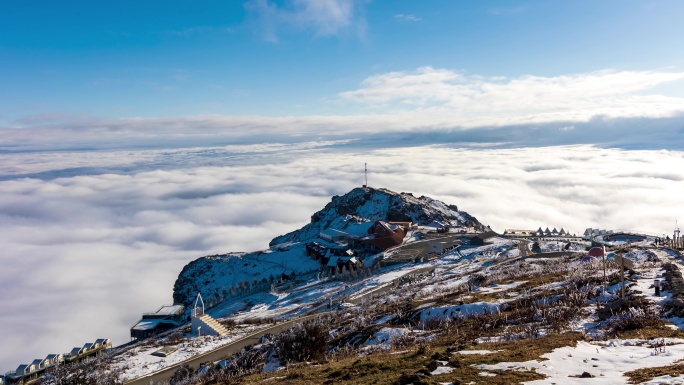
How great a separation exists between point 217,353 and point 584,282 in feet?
88.5

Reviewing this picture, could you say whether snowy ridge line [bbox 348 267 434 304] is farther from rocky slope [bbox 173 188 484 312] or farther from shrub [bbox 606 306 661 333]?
shrub [bbox 606 306 661 333]

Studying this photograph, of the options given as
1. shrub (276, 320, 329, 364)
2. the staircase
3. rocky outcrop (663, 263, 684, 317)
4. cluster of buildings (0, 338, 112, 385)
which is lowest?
cluster of buildings (0, 338, 112, 385)

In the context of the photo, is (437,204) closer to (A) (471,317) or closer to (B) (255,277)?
(B) (255,277)

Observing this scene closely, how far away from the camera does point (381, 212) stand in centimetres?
15888

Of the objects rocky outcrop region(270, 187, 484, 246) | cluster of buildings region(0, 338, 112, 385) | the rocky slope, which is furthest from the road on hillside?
rocky outcrop region(270, 187, 484, 246)

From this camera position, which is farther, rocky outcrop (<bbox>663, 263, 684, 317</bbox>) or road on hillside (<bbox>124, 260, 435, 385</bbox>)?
road on hillside (<bbox>124, 260, 435, 385</bbox>)

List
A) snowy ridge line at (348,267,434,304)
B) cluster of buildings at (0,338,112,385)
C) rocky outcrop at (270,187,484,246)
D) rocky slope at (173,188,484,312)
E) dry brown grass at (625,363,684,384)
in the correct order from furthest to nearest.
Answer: rocky outcrop at (270,187,484,246)
rocky slope at (173,188,484,312)
snowy ridge line at (348,267,434,304)
cluster of buildings at (0,338,112,385)
dry brown grass at (625,363,684,384)

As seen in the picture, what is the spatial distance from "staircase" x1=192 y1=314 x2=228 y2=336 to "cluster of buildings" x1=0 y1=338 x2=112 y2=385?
13.1 m

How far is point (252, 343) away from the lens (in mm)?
38000

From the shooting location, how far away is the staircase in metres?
44.4

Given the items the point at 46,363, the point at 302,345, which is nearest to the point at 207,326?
the point at 46,363

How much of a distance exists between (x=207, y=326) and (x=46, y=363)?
19.9 metres

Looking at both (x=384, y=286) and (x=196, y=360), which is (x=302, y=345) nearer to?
(x=196, y=360)

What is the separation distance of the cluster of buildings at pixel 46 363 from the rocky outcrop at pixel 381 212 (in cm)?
9199
